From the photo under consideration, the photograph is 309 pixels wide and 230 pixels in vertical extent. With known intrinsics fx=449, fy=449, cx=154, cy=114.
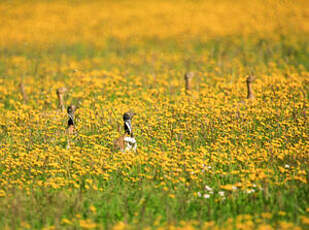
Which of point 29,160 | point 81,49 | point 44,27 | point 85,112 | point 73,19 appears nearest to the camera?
point 29,160

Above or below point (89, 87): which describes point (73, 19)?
above

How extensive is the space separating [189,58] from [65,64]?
5.11m

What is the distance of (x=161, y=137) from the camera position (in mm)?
9219

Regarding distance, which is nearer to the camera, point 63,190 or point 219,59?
point 63,190

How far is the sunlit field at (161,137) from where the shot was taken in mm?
6797

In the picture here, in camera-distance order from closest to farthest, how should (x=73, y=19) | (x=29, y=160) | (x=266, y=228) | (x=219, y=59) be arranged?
(x=266, y=228) < (x=29, y=160) < (x=219, y=59) < (x=73, y=19)

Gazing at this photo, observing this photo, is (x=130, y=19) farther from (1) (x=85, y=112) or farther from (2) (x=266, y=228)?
(2) (x=266, y=228)

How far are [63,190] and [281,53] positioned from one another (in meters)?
13.5

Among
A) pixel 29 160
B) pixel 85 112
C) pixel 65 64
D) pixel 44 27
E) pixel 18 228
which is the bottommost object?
pixel 18 228

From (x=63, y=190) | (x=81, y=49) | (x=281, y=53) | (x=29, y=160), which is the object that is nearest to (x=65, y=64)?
(x=81, y=49)

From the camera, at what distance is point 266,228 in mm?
5578

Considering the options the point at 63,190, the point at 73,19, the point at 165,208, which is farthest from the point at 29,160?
the point at 73,19

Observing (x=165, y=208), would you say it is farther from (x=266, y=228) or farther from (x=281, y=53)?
(x=281, y=53)

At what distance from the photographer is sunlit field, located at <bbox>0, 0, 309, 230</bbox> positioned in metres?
6.80
